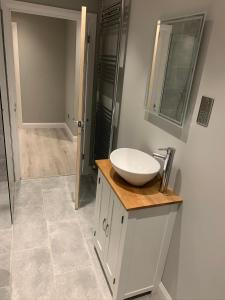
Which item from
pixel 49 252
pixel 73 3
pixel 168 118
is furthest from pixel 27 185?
pixel 73 3

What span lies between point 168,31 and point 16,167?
2479 mm

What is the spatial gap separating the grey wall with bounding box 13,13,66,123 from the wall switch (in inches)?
168

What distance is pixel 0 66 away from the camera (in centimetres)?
244

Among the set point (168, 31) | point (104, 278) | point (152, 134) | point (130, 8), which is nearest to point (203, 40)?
point (168, 31)

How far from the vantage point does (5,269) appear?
1911mm

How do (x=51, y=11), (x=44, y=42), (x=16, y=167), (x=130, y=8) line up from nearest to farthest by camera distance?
(x=130, y=8) → (x=51, y=11) → (x=16, y=167) → (x=44, y=42)

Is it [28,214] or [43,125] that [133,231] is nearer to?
[28,214]

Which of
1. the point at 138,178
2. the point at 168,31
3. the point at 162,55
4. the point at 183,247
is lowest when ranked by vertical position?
the point at 183,247

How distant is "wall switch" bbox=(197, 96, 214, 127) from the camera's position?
128 cm

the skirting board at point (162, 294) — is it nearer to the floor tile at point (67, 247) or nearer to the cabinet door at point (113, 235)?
the cabinet door at point (113, 235)

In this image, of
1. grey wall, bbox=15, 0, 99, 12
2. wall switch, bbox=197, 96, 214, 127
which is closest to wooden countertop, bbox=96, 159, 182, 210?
wall switch, bbox=197, 96, 214, 127

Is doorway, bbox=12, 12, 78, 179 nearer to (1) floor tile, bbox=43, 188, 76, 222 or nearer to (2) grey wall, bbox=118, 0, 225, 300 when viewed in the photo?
(1) floor tile, bbox=43, 188, 76, 222

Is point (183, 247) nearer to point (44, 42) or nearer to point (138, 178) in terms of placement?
point (138, 178)

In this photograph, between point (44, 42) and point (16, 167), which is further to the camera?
point (44, 42)
